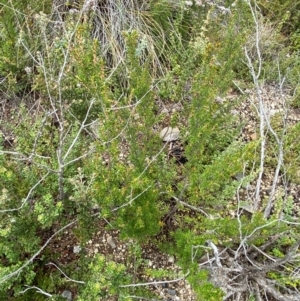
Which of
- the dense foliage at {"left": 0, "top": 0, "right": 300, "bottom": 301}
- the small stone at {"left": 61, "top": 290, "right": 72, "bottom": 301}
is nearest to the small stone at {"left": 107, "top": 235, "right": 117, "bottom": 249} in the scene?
the dense foliage at {"left": 0, "top": 0, "right": 300, "bottom": 301}

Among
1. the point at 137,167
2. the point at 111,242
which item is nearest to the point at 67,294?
the point at 111,242

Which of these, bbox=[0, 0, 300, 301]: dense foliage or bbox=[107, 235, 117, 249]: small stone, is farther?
bbox=[107, 235, 117, 249]: small stone

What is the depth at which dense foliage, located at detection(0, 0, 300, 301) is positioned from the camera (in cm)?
171

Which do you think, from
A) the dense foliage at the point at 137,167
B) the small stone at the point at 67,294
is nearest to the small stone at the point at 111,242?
the dense foliage at the point at 137,167

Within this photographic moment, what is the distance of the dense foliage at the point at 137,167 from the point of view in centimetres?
171

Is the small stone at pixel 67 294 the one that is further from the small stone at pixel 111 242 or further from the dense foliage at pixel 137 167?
the small stone at pixel 111 242

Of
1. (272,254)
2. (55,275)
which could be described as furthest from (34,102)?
(272,254)

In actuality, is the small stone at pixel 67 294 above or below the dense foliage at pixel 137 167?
below

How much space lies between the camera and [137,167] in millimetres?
1824

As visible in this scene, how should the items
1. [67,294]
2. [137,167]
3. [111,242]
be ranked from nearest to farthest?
[137,167], [67,294], [111,242]

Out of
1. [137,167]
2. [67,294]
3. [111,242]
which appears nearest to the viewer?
[137,167]

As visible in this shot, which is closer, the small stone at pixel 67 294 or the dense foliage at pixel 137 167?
the dense foliage at pixel 137 167

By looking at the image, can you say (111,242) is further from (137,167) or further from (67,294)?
(137,167)

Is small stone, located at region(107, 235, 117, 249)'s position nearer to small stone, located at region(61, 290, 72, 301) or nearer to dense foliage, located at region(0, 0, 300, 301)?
dense foliage, located at region(0, 0, 300, 301)
